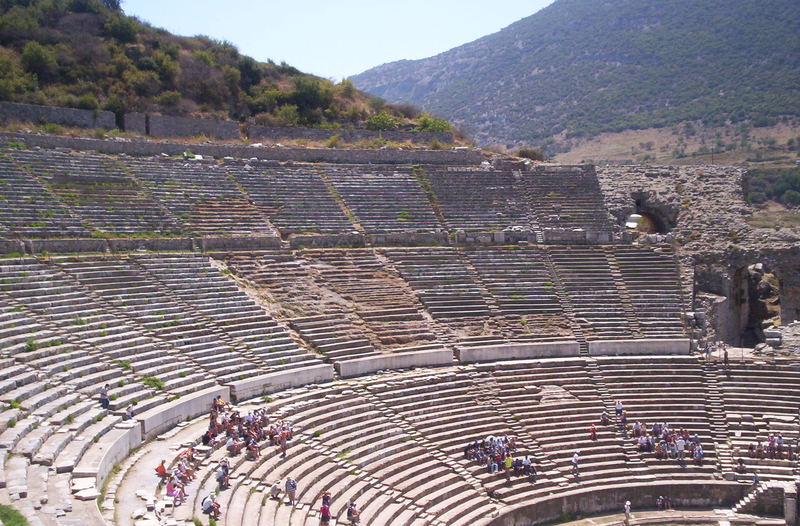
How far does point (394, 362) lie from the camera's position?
2116 cm

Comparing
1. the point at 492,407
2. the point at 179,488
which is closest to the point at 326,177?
the point at 492,407

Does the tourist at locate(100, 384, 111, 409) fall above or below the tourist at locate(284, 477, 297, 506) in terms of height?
above

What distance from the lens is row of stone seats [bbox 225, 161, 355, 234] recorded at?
88.3ft

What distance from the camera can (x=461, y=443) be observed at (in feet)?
60.3

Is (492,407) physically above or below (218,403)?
above

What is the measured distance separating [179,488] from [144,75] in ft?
93.5

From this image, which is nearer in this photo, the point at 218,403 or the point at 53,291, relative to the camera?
the point at 218,403

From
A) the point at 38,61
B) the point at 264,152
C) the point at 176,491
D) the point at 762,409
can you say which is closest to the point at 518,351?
the point at 762,409

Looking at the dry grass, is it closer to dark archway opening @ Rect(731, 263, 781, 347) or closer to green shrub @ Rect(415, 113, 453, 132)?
dark archway opening @ Rect(731, 263, 781, 347)

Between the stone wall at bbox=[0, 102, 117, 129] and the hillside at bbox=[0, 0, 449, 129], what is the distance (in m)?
1.20

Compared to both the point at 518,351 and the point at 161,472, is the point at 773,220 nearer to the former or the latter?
the point at 518,351

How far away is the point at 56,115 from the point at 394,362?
18.3 metres

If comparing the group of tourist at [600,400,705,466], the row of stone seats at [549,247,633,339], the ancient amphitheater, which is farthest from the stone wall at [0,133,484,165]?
the group of tourist at [600,400,705,466]

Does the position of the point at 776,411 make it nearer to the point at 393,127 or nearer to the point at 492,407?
the point at 492,407
